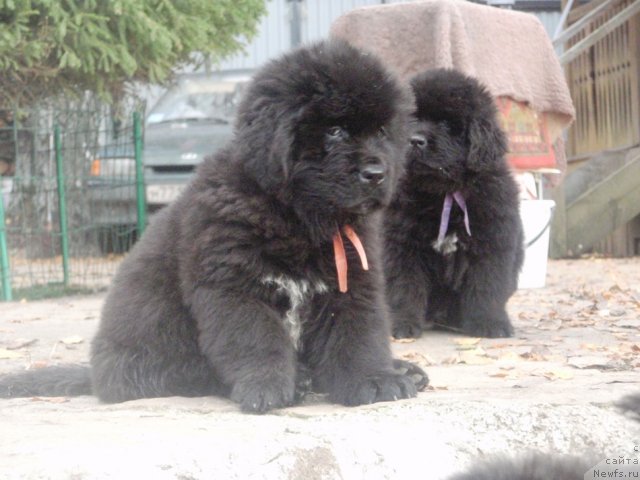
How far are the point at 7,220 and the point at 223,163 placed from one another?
4.91 meters

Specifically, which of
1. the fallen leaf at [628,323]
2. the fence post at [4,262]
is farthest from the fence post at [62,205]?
the fallen leaf at [628,323]

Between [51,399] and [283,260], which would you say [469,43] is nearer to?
[283,260]

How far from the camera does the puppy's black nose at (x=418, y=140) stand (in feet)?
15.8

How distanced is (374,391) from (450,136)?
199 centimetres

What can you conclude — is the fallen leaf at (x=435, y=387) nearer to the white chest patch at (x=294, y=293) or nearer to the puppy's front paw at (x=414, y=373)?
the puppy's front paw at (x=414, y=373)

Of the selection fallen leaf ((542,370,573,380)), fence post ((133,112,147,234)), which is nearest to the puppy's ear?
fallen leaf ((542,370,573,380))

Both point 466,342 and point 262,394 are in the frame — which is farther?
point 466,342

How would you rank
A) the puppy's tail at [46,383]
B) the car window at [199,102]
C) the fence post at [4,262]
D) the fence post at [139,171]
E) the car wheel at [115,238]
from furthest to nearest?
1. the car window at [199,102]
2. the car wheel at [115,238]
3. the fence post at [139,171]
4. the fence post at [4,262]
5. the puppy's tail at [46,383]

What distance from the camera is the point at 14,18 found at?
6.71 metres

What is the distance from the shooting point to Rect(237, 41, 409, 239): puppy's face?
10.3 feet

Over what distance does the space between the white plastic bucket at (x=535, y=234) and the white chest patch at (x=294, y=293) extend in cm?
353

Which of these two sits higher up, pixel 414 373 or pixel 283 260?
pixel 283 260

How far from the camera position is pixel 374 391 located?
10.6 feet

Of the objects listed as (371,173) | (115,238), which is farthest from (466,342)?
(115,238)
